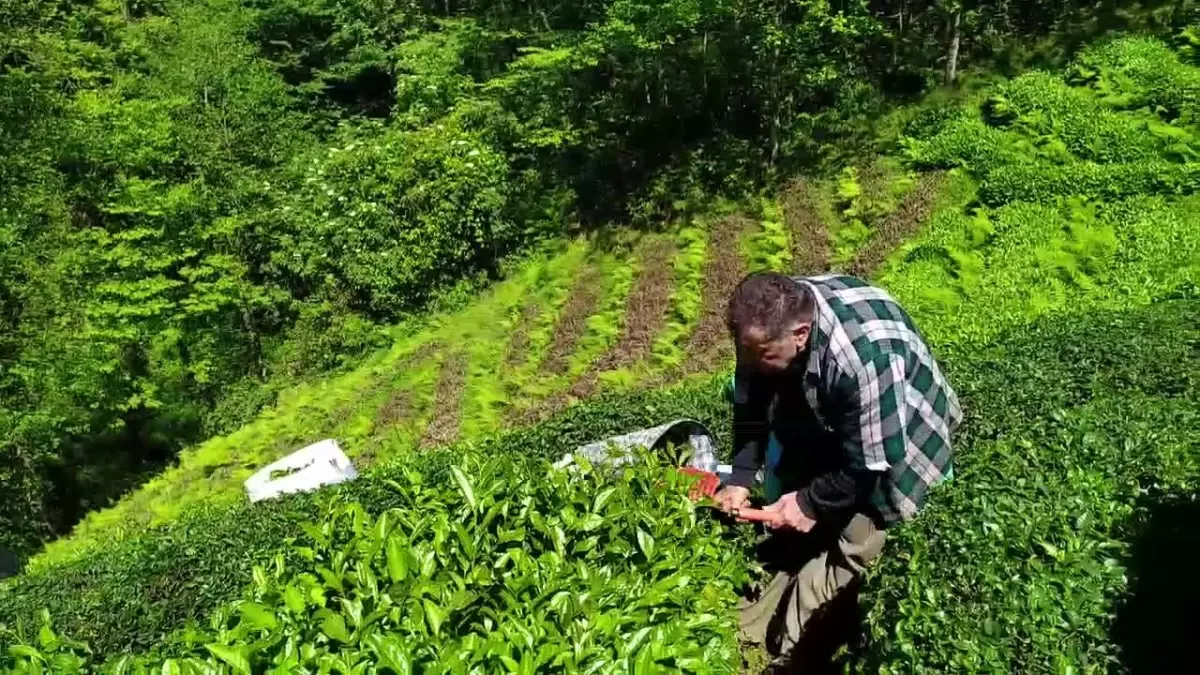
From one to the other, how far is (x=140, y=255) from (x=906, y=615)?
17169mm

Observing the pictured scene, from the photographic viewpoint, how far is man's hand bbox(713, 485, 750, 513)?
11.3 feet

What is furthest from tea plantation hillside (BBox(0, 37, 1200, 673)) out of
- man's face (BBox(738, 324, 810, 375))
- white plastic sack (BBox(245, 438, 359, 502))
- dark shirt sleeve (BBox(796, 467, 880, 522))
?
white plastic sack (BBox(245, 438, 359, 502))

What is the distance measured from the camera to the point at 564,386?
1319 centimetres

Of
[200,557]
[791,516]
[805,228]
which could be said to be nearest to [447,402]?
[805,228]

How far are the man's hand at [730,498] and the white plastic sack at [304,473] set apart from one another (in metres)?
6.07

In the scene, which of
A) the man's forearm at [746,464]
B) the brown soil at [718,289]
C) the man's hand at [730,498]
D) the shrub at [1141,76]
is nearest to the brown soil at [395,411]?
the brown soil at [718,289]

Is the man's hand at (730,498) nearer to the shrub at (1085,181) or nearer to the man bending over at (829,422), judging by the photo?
the man bending over at (829,422)

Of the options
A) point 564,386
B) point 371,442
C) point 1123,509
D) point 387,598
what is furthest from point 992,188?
point 387,598

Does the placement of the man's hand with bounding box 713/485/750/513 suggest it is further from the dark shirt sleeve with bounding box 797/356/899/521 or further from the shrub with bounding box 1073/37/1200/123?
the shrub with bounding box 1073/37/1200/123

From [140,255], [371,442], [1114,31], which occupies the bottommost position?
[371,442]

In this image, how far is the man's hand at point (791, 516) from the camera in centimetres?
363

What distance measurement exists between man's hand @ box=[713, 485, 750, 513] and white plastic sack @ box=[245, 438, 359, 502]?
6071 millimetres

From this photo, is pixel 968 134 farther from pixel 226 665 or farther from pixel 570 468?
pixel 226 665

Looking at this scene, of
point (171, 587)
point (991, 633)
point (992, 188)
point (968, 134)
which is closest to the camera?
point (991, 633)
